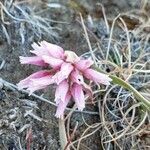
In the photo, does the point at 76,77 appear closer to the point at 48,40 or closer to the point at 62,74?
the point at 62,74

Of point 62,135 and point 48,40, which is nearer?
point 62,135

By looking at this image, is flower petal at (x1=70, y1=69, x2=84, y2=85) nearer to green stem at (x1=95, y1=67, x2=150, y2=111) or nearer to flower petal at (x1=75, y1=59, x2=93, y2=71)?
flower petal at (x1=75, y1=59, x2=93, y2=71)

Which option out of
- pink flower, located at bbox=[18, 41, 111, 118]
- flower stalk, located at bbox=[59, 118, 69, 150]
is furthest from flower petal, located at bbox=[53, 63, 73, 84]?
flower stalk, located at bbox=[59, 118, 69, 150]

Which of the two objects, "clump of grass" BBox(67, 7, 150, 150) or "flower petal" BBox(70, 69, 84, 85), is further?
"clump of grass" BBox(67, 7, 150, 150)

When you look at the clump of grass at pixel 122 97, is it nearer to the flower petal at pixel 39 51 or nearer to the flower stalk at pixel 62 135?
the flower stalk at pixel 62 135

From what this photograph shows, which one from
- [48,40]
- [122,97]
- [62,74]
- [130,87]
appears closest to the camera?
[62,74]

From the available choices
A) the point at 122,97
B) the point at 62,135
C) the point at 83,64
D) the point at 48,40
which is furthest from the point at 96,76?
the point at 48,40
